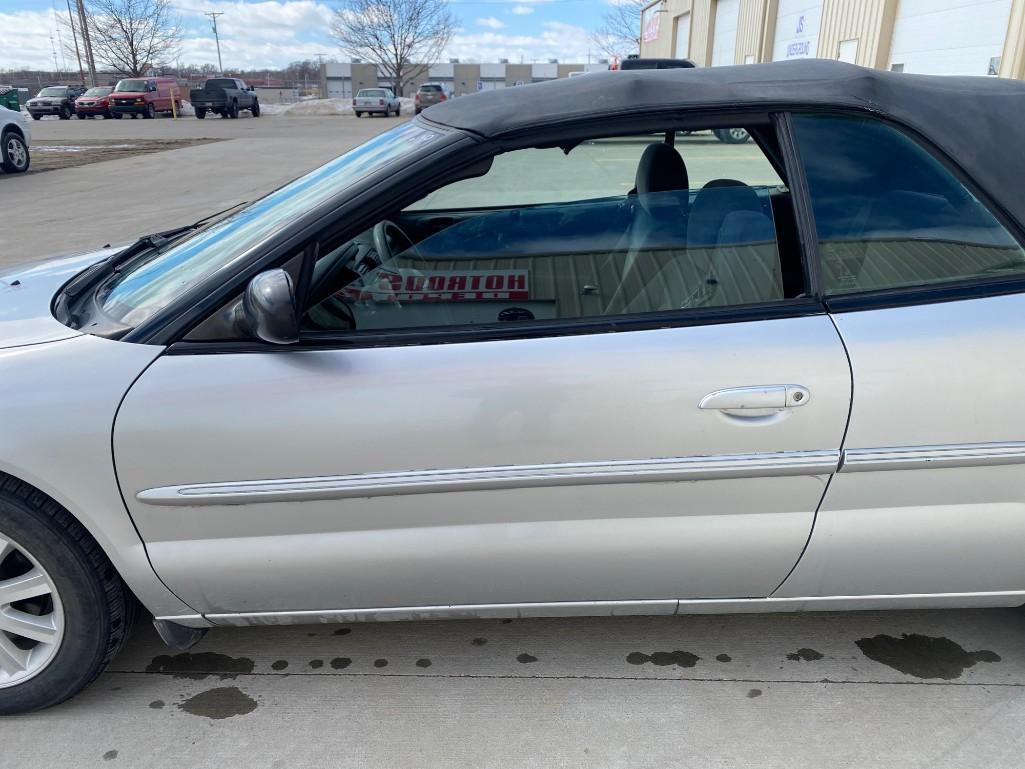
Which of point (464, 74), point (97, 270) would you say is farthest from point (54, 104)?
point (464, 74)

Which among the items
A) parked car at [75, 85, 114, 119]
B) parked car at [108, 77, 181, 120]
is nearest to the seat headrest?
parked car at [108, 77, 181, 120]

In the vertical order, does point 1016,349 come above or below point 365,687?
above

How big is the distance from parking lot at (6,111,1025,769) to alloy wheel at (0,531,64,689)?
0.56 feet

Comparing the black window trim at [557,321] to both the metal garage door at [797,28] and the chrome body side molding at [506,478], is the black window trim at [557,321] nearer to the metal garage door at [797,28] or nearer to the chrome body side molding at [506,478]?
the chrome body side molding at [506,478]

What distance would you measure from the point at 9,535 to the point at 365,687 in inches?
39.6

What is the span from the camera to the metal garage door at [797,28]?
57.6ft

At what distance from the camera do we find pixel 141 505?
6.13 ft

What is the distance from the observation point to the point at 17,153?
14156 millimetres

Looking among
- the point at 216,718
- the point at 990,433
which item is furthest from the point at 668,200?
the point at 216,718

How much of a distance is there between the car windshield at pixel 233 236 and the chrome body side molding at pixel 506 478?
1.56ft

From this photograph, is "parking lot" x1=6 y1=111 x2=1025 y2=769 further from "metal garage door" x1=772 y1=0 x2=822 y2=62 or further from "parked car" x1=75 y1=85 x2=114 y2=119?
"parked car" x1=75 y1=85 x2=114 y2=119

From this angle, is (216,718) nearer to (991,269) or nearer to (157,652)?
(157,652)

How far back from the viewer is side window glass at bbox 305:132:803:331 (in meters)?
2.03

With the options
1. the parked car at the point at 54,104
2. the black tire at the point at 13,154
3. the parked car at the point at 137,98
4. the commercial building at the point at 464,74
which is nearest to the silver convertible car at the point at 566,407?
the black tire at the point at 13,154
